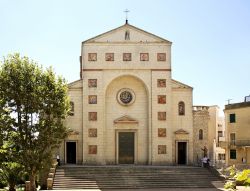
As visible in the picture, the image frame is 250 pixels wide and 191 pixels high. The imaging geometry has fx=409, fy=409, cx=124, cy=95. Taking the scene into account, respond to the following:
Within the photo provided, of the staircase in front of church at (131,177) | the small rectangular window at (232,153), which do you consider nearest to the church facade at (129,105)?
the staircase in front of church at (131,177)

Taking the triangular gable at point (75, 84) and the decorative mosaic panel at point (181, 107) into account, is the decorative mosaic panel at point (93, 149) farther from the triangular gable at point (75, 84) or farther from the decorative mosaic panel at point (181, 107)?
the decorative mosaic panel at point (181, 107)

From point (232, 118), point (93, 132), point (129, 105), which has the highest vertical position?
point (129, 105)

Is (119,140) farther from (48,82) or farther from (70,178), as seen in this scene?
(48,82)

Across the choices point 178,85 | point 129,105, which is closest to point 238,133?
point 178,85

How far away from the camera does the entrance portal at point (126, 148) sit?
119ft

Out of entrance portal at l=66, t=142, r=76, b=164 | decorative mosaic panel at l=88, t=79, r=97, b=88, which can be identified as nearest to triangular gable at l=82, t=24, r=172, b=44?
decorative mosaic panel at l=88, t=79, r=97, b=88

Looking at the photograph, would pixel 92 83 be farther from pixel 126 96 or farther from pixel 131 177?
pixel 131 177

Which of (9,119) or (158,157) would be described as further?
(158,157)

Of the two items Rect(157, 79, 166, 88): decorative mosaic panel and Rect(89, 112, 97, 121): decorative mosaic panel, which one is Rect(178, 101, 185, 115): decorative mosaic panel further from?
Rect(89, 112, 97, 121): decorative mosaic panel

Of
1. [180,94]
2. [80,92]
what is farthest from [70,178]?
[180,94]

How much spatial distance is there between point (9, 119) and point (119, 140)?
12126 millimetres

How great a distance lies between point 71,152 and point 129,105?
6.62 m

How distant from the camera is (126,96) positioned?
37.0 metres

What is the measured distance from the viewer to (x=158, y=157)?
1417 inches
